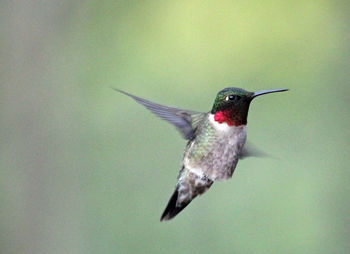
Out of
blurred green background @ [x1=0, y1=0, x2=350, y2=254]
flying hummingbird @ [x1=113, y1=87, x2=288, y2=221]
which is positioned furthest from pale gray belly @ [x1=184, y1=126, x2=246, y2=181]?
blurred green background @ [x1=0, y1=0, x2=350, y2=254]

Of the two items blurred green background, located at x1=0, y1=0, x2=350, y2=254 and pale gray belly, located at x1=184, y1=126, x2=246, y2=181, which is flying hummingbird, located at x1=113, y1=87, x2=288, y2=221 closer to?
pale gray belly, located at x1=184, y1=126, x2=246, y2=181

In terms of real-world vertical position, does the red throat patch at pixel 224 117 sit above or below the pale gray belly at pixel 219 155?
above

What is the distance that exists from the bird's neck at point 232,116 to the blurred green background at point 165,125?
241 cm

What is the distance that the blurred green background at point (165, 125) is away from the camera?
3.67 meters

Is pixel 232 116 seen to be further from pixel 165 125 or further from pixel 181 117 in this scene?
pixel 165 125

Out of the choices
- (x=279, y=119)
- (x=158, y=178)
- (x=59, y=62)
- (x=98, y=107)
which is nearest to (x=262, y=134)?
(x=279, y=119)

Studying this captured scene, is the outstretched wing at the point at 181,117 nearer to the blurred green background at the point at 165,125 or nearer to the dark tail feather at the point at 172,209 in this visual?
the dark tail feather at the point at 172,209

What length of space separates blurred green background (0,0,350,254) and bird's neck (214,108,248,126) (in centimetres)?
241

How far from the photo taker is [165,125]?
13.6 ft

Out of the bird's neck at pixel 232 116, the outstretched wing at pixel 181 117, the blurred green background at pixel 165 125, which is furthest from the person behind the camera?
the blurred green background at pixel 165 125

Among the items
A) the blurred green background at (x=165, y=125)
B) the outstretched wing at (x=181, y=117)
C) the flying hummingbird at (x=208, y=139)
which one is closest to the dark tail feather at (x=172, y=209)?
the flying hummingbird at (x=208, y=139)

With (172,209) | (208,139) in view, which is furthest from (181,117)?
(172,209)

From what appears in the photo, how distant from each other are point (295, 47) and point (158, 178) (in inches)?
54.8

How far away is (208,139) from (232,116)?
146mm
